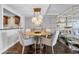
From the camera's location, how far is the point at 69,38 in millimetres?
6059

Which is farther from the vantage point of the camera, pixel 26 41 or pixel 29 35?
pixel 29 35

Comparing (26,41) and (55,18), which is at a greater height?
(55,18)

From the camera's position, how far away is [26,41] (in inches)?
197

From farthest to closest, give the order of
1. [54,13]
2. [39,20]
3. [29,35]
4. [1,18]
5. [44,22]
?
[54,13], [44,22], [39,20], [29,35], [1,18]

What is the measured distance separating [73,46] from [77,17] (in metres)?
1.29

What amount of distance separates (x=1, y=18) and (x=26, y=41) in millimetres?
1267

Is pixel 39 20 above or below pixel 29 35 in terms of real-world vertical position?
above

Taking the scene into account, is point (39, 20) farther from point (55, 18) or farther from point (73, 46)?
point (73, 46)

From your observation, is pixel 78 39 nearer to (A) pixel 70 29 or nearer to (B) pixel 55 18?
(A) pixel 70 29
